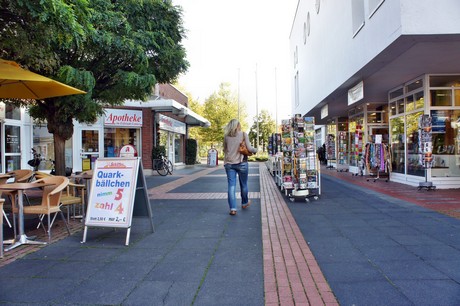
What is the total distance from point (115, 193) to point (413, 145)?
32.3ft

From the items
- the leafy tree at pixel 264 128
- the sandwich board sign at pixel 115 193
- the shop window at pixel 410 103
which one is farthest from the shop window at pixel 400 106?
the leafy tree at pixel 264 128

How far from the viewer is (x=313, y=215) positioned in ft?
21.8

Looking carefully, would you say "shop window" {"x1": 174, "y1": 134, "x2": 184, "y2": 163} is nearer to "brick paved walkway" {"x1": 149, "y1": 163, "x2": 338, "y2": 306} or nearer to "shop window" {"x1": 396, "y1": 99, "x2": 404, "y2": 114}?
"shop window" {"x1": 396, "y1": 99, "x2": 404, "y2": 114}

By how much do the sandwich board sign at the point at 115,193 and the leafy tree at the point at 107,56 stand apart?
6.90 feet

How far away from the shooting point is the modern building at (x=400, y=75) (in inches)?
277

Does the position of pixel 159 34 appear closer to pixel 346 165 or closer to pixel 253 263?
pixel 253 263

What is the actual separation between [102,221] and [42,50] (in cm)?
317

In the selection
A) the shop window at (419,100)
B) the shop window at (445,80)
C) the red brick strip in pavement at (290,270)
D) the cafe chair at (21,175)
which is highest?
the shop window at (445,80)

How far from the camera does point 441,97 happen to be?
1044cm

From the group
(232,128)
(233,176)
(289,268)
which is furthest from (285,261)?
(232,128)

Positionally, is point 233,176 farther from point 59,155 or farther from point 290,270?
point 59,155

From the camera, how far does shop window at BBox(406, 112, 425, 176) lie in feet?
35.9

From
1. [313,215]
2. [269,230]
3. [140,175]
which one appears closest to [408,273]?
[269,230]

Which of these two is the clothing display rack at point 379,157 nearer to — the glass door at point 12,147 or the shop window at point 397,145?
the shop window at point 397,145
